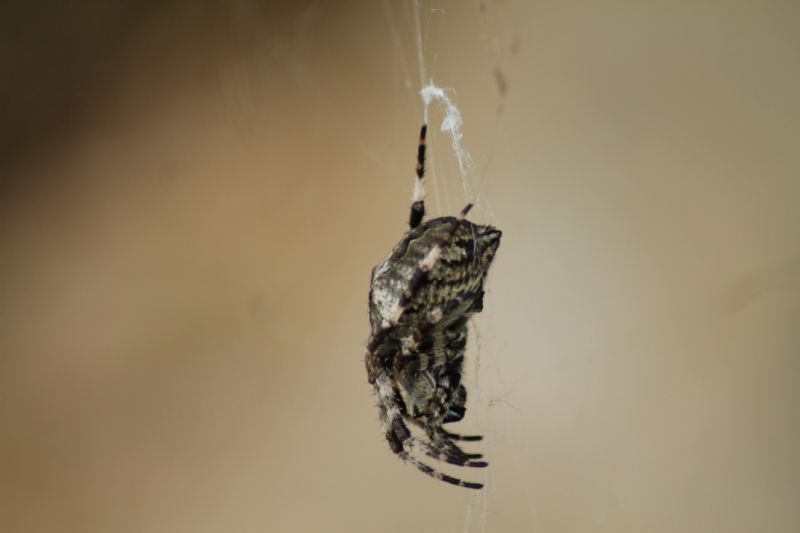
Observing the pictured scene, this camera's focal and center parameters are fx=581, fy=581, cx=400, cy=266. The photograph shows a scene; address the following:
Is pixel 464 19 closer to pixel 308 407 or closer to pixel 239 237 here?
pixel 239 237

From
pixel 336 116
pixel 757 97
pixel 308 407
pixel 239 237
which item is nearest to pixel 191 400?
pixel 308 407

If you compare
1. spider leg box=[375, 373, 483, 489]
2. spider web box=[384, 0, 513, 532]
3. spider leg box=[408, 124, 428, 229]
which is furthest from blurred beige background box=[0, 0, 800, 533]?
spider leg box=[375, 373, 483, 489]

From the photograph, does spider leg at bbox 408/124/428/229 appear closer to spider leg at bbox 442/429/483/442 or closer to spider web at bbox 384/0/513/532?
spider leg at bbox 442/429/483/442

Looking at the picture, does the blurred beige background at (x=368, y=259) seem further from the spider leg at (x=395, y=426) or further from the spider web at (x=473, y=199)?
the spider leg at (x=395, y=426)

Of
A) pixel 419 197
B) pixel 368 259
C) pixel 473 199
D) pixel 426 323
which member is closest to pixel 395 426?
pixel 426 323

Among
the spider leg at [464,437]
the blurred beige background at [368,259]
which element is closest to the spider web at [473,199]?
the blurred beige background at [368,259]

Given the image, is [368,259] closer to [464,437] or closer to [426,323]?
[464,437]
